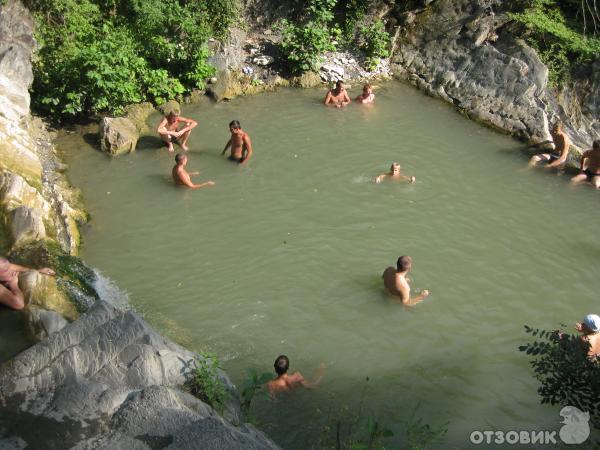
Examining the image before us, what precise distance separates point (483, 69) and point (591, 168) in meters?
4.53

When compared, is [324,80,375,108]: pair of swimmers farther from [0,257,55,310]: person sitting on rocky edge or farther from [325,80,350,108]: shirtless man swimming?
[0,257,55,310]: person sitting on rocky edge

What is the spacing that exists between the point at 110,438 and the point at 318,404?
307cm

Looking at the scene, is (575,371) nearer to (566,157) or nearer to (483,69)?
(566,157)

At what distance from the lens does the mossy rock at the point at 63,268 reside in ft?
24.5

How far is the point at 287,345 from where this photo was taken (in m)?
7.91

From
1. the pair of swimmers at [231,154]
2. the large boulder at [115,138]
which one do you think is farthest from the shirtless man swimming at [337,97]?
the large boulder at [115,138]

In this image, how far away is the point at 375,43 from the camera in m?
16.1

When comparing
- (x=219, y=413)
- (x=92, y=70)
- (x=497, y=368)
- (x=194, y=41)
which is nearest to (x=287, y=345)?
(x=219, y=413)

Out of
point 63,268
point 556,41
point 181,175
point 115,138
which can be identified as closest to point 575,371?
point 63,268

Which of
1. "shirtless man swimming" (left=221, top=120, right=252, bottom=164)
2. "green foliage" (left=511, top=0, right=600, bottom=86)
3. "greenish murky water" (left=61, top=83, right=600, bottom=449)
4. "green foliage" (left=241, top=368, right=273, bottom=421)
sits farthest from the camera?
"green foliage" (left=511, top=0, right=600, bottom=86)

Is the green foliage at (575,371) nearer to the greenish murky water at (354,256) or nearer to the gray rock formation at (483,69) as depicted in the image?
the greenish murky water at (354,256)

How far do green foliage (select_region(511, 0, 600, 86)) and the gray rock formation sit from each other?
1.75 ft

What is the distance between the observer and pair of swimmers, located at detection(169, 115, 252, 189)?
1102 centimetres

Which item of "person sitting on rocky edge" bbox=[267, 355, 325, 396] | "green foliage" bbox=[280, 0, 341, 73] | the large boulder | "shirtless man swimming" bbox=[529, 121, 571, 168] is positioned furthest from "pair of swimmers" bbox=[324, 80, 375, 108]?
"person sitting on rocky edge" bbox=[267, 355, 325, 396]
